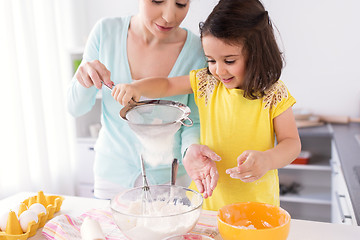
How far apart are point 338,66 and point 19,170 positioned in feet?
8.04

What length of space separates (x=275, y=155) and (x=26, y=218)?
75 centimetres

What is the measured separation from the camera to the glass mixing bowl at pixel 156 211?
880 mm

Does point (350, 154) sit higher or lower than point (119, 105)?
lower

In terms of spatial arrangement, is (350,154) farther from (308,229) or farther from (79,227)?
(79,227)

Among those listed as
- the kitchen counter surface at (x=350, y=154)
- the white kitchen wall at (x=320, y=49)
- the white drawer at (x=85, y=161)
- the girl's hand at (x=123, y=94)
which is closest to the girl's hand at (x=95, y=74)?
the girl's hand at (x=123, y=94)

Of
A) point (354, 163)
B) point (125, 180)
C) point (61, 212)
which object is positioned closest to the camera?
point (61, 212)

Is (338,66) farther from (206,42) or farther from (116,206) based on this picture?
(116,206)

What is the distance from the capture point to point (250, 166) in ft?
3.45

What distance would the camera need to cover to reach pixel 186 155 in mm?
1223

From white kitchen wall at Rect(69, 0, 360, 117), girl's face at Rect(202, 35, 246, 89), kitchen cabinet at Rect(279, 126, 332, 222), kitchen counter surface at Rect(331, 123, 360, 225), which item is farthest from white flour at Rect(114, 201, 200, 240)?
white kitchen wall at Rect(69, 0, 360, 117)

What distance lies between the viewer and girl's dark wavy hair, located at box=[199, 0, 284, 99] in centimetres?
115

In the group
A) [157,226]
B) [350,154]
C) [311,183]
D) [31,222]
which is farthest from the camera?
[311,183]

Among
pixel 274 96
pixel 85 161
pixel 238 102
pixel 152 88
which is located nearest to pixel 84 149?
pixel 85 161

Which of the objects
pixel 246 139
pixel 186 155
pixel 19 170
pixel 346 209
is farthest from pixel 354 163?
pixel 19 170
